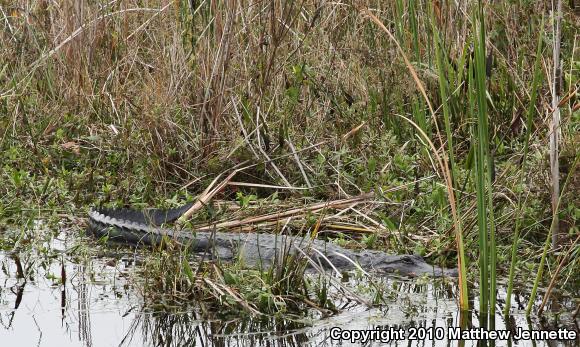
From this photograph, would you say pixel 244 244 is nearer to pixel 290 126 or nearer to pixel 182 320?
pixel 182 320

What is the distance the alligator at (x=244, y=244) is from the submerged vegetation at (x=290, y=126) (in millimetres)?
112

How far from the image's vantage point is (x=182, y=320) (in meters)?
3.79

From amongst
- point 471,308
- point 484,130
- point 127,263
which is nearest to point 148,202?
point 127,263

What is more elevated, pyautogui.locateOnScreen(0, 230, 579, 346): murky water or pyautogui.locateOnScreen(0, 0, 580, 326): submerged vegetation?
pyautogui.locateOnScreen(0, 0, 580, 326): submerged vegetation

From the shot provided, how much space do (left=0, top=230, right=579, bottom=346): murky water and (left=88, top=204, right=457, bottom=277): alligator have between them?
154mm

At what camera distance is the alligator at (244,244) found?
435cm

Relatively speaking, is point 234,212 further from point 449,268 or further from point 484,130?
point 484,130

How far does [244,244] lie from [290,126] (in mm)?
1786

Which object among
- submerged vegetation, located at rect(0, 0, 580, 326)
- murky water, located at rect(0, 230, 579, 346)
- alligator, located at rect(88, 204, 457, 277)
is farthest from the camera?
submerged vegetation, located at rect(0, 0, 580, 326)

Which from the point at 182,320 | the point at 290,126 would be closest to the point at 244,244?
the point at 182,320

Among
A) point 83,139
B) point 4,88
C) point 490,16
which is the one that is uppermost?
point 490,16

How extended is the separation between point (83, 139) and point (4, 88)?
0.89 meters

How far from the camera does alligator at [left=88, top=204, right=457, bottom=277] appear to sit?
4.35 metres

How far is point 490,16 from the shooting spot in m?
6.54
